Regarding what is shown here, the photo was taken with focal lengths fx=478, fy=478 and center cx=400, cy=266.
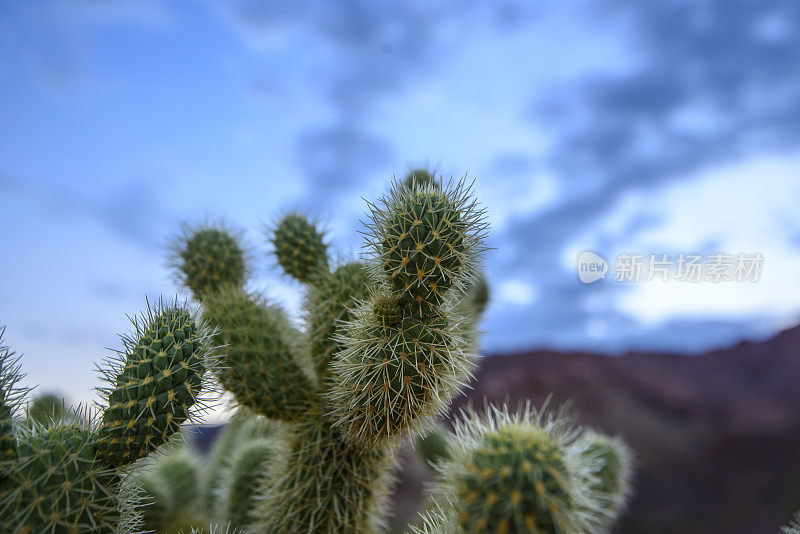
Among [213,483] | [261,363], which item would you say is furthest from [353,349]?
[213,483]

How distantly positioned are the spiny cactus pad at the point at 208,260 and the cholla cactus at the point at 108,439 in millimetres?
1700

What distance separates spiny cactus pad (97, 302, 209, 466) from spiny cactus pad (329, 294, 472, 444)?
743 millimetres

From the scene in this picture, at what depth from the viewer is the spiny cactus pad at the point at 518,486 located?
5.05ft

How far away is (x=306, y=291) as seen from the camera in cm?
356

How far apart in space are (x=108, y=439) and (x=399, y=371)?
4.30ft

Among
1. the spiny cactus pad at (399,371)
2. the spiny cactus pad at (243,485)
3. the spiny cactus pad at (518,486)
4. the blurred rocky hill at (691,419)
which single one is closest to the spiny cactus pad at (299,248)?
the spiny cactus pad at (399,371)

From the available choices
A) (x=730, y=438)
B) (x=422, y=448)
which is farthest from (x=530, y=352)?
(x=422, y=448)

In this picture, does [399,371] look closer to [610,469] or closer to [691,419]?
[610,469]

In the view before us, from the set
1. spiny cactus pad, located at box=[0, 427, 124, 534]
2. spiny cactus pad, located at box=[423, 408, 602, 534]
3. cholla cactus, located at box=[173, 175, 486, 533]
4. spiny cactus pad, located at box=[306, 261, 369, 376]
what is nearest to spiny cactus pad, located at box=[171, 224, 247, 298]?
cholla cactus, located at box=[173, 175, 486, 533]

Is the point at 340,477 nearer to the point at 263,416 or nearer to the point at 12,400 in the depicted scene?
the point at 263,416

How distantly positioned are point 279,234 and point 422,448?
3.02 meters

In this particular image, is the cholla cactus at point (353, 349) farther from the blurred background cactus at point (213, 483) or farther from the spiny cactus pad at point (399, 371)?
the blurred background cactus at point (213, 483)

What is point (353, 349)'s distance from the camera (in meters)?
2.41

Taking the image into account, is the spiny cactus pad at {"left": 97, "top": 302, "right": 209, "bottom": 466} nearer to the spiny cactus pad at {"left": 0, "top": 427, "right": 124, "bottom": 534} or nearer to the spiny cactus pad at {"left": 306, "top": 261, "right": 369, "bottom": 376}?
the spiny cactus pad at {"left": 0, "top": 427, "right": 124, "bottom": 534}
